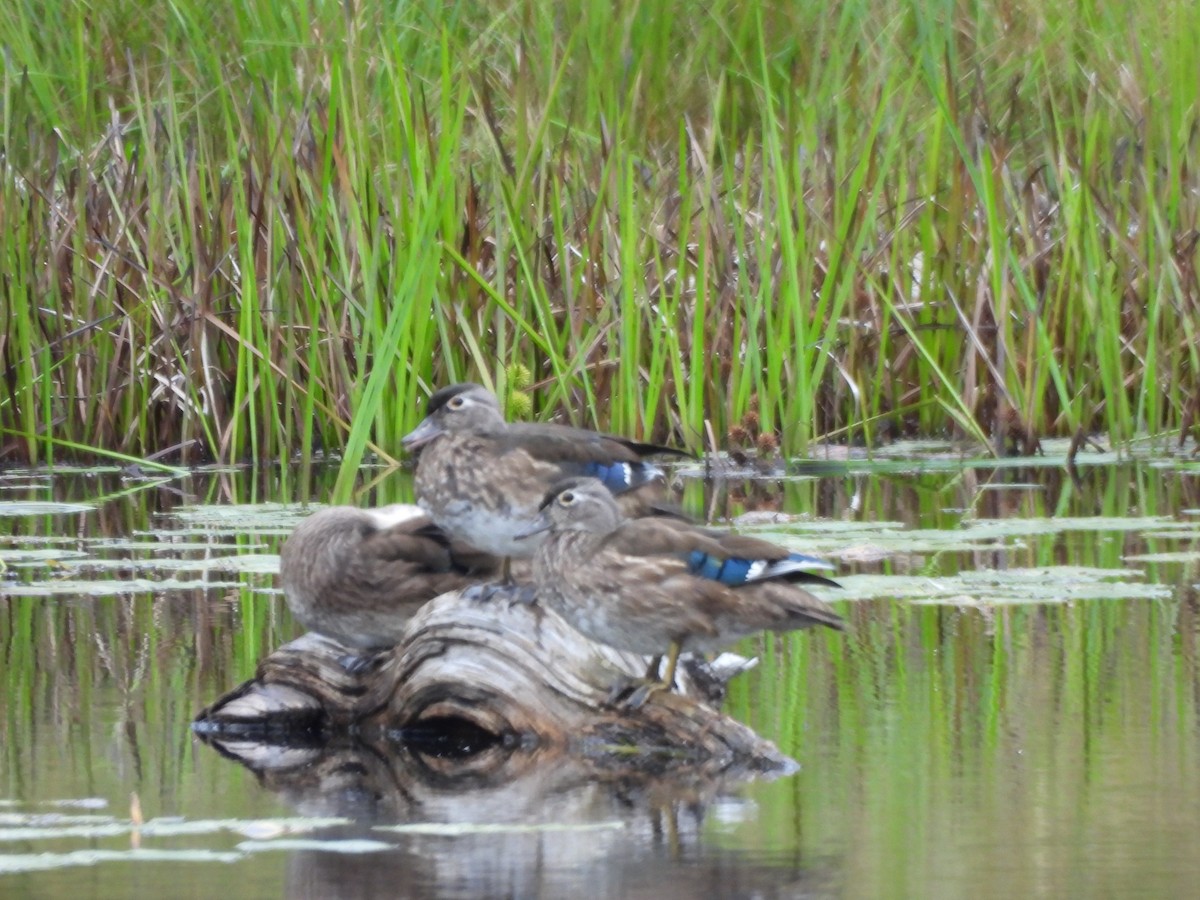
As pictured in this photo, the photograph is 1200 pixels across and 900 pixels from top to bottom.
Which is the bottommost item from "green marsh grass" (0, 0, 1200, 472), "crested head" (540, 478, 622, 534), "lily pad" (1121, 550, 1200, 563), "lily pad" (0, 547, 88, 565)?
"lily pad" (1121, 550, 1200, 563)

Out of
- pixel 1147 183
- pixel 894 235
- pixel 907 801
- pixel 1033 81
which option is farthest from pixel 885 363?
pixel 907 801

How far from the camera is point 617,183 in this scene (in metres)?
8.93

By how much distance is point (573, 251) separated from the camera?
9.74 meters

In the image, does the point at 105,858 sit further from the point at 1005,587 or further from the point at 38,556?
the point at 38,556

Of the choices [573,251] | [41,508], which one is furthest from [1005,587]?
[573,251]

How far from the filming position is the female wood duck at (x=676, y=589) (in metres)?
4.49

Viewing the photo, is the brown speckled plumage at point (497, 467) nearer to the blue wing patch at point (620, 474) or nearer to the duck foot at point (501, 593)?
the blue wing patch at point (620, 474)

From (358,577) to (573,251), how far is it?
4770 millimetres

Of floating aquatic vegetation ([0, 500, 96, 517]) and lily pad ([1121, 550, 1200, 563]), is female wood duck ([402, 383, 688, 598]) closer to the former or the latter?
lily pad ([1121, 550, 1200, 563])

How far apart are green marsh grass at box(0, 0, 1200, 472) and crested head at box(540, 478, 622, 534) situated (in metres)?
3.49

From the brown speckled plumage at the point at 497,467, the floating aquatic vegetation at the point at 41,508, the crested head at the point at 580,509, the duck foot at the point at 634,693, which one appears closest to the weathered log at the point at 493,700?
the duck foot at the point at 634,693

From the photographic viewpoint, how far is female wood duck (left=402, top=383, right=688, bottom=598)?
17.5 feet

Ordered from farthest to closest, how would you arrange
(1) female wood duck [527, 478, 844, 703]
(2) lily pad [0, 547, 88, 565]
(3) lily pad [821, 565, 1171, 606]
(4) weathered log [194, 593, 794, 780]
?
(2) lily pad [0, 547, 88, 565] → (3) lily pad [821, 565, 1171, 606] → (1) female wood duck [527, 478, 844, 703] → (4) weathered log [194, 593, 794, 780]

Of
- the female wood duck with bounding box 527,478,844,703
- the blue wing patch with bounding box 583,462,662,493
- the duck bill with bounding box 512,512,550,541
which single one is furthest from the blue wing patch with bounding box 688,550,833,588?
the blue wing patch with bounding box 583,462,662,493
